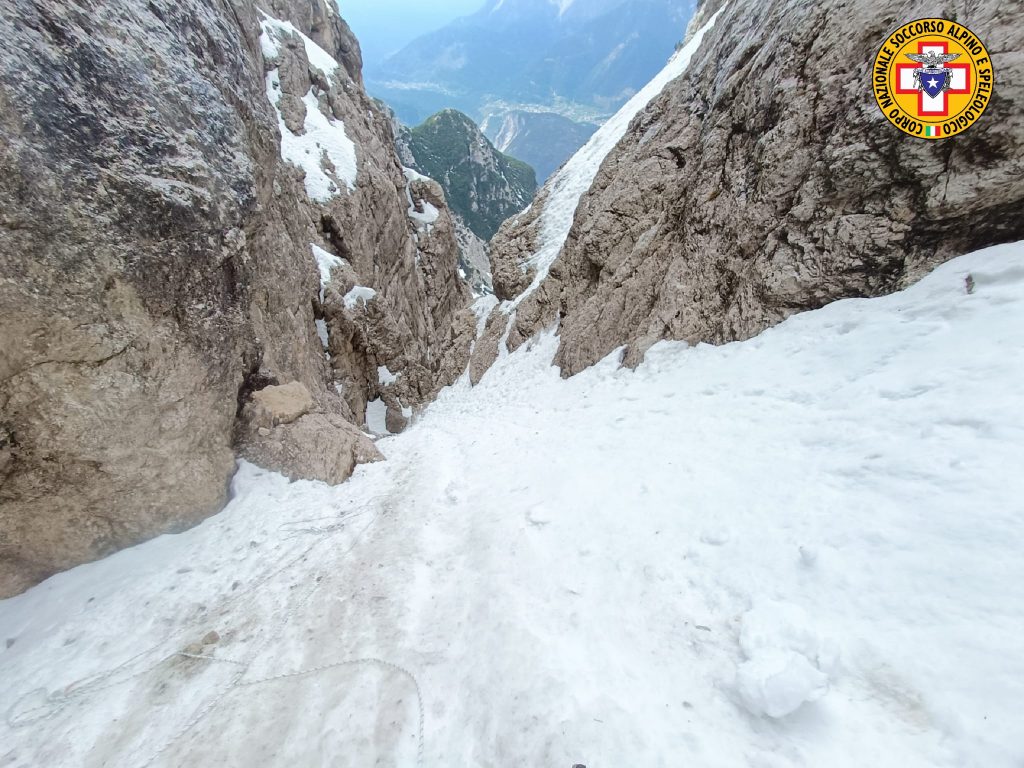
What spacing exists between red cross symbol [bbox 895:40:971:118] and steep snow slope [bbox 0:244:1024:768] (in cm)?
214

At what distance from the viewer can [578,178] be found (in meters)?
25.5

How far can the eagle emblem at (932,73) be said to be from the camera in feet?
21.5

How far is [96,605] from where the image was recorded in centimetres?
722

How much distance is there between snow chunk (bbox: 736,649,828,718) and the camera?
136 inches

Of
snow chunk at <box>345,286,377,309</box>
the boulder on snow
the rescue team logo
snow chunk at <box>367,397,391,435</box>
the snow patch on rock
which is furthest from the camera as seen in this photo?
the snow patch on rock

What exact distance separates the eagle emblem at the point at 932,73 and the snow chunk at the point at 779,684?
781 cm

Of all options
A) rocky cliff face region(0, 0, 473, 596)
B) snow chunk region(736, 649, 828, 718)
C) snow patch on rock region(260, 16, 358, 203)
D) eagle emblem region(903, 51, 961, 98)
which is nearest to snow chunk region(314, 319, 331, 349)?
rocky cliff face region(0, 0, 473, 596)

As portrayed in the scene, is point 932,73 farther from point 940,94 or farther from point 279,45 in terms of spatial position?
point 279,45

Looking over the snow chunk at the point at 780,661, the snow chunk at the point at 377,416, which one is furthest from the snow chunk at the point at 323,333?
the snow chunk at the point at 780,661

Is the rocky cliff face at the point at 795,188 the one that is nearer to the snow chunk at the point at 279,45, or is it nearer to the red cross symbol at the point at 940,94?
the red cross symbol at the point at 940,94

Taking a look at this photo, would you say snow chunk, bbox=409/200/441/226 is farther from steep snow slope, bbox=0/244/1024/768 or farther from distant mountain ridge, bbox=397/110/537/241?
distant mountain ridge, bbox=397/110/537/241

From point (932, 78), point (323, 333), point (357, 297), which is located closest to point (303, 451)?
point (932, 78)

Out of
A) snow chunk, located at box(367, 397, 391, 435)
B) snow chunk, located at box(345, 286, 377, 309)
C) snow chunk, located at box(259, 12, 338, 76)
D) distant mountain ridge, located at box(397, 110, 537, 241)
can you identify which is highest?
distant mountain ridge, located at box(397, 110, 537, 241)

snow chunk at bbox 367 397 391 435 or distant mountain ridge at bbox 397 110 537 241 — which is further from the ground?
distant mountain ridge at bbox 397 110 537 241
